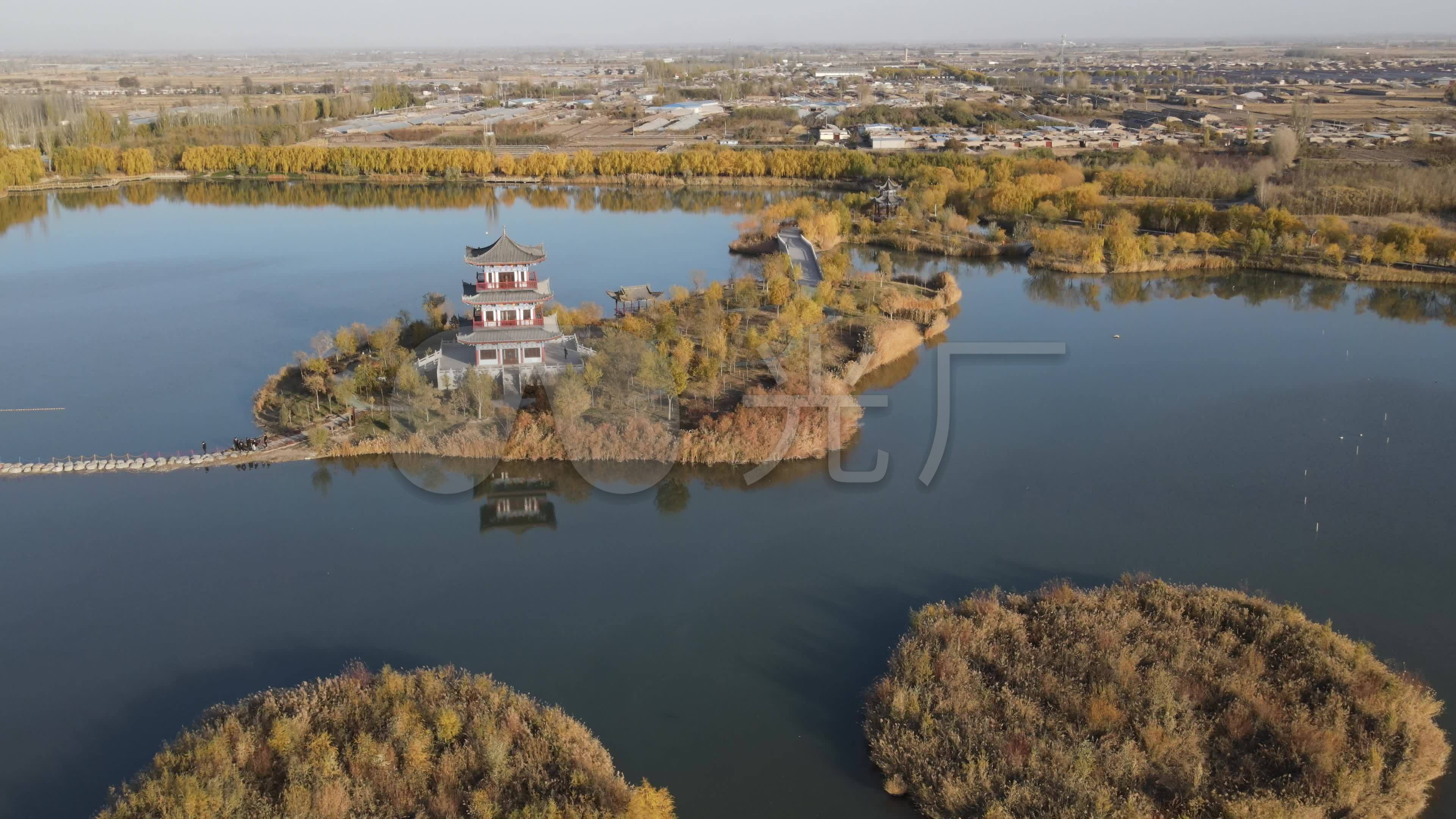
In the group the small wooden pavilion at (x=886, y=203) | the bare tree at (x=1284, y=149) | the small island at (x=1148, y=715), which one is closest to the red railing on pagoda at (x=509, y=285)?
the small island at (x=1148, y=715)

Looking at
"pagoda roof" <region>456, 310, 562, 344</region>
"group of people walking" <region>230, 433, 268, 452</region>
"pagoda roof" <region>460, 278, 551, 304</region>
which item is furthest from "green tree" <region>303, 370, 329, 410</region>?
"pagoda roof" <region>460, 278, 551, 304</region>

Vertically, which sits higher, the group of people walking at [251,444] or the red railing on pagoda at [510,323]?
the red railing on pagoda at [510,323]

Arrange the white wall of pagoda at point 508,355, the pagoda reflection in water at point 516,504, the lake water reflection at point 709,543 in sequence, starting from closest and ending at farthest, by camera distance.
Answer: the lake water reflection at point 709,543
the pagoda reflection in water at point 516,504
the white wall of pagoda at point 508,355

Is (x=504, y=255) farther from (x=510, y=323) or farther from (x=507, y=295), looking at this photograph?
(x=510, y=323)

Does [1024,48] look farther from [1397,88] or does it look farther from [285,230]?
[285,230]

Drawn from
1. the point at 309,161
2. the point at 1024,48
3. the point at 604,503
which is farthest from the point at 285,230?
the point at 1024,48

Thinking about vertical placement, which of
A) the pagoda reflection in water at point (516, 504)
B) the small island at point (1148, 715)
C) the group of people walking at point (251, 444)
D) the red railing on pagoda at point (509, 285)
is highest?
the red railing on pagoda at point (509, 285)

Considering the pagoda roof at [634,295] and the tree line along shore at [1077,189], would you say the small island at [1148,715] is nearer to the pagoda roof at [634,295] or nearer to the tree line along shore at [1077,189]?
the pagoda roof at [634,295]
